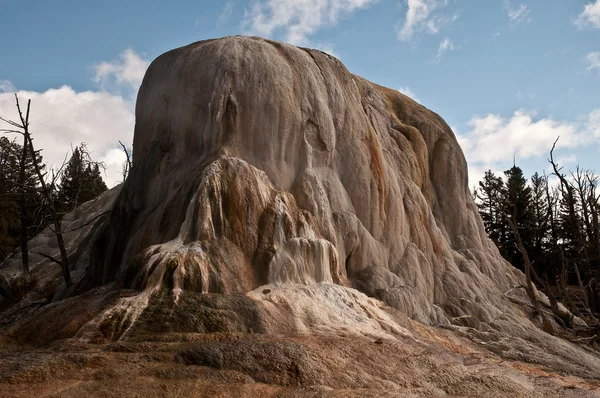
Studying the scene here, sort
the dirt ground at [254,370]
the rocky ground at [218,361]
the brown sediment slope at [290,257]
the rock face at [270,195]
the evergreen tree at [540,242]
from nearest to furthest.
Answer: the dirt ground at [254,370]
the rocky ground at [218,361]
the brown sediment slope at [290,257]
the rock face at [270,195]
the evergreen tree at [540,242]

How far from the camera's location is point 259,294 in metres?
10.9

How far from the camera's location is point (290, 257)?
11.8 metres

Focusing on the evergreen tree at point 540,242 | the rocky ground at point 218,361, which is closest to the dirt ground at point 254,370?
the rocky ground at point 218,361

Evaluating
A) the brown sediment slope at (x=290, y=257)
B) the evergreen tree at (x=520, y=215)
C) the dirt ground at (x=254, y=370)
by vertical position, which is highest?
the evergreen tree at (x=520, y=215)

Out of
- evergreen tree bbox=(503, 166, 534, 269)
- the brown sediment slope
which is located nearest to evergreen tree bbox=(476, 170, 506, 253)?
evergreen tree bbox=(503, 166, 534, 269)

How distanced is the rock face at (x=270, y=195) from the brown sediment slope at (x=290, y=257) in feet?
0.14

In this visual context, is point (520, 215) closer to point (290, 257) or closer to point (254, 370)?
point (290, 257)

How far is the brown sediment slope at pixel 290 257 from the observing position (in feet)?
29.6

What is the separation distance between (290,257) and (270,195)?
1.57 m

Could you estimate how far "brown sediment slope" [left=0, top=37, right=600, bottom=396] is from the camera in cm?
902

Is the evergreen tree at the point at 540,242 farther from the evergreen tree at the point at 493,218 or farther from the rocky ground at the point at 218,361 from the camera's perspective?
the rocky ground at the point at 218,361

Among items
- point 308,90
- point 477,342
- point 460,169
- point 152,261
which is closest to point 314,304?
point 152,261

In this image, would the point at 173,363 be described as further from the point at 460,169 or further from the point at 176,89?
the point at 460,169

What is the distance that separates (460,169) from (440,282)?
6.79m
